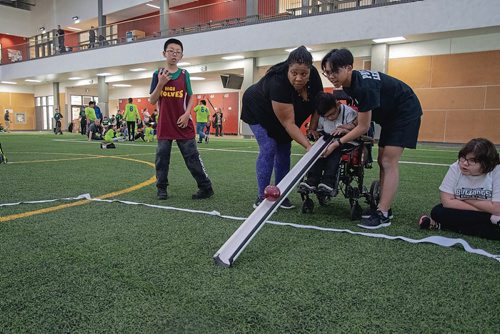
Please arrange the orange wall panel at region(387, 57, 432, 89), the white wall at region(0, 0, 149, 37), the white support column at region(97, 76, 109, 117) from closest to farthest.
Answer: the orange wall panel at region(387, 57, 432, 89) → the white support column at region(97, 76, 109, 117) → the white wall at region(0, 0, 149, 37)

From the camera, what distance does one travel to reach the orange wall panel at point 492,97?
1463 centimetres

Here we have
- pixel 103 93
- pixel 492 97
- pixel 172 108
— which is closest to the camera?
pixel 172 108

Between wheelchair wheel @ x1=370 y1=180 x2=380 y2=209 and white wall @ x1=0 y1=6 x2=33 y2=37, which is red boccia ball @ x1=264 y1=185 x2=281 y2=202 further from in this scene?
white wall @ x1=0 y1=6 x2=33 y2=37

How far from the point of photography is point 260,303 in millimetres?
1634

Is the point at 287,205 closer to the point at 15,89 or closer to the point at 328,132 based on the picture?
the point at 328,132

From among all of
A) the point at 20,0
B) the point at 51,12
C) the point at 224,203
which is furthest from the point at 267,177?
the point at 20,0

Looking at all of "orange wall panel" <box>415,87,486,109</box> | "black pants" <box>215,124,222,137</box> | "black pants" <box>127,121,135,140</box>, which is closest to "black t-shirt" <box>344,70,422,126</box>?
"orange wall panel" <box>415,87,486,109</box>

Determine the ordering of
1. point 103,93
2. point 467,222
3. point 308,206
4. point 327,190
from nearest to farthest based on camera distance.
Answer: point 467,222 < point 327,190 < point 308,206 < point 103,93

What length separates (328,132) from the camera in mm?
3301

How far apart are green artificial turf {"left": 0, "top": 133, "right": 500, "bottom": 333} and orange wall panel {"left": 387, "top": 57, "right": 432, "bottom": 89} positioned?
14.5 m

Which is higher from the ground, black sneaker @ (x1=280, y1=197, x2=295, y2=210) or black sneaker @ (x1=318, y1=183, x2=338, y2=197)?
black sneaker @ (x1=318, y1=183, x2=338, y2=197)

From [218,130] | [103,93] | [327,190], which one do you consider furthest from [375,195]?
[103,93]

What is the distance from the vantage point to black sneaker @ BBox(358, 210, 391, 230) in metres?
2.96

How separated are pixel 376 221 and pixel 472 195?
702mm
